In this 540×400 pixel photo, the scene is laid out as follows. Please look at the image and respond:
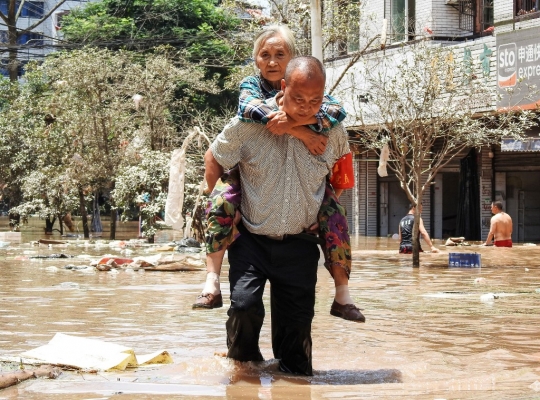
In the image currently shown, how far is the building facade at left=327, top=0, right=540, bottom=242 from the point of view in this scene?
83.7 feet

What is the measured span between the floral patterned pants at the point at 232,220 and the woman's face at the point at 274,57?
0.58m

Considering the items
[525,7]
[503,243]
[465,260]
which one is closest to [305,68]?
[465,260]

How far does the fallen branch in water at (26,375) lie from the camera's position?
5.06 m

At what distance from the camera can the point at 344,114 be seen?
5562 mm

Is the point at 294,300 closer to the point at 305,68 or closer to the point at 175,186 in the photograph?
the point at 305,68

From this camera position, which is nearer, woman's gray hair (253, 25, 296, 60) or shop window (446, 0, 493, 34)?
woman's gray hair (253, 25, 296, 60)

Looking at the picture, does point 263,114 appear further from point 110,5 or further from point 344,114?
point 110,5

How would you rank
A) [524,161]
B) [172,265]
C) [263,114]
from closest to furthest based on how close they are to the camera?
1. [263,114]
2. [172,265]
3. [524,161]

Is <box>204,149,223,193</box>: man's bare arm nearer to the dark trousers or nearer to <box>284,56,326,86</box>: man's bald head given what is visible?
the dark trousers

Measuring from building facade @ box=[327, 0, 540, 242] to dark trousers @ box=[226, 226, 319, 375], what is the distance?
17.6 meters

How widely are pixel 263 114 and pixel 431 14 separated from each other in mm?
24839

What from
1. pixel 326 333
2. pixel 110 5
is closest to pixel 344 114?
pixel 326 333

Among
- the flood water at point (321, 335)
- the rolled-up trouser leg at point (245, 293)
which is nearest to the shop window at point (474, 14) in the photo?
the flood water at point (321, 335)

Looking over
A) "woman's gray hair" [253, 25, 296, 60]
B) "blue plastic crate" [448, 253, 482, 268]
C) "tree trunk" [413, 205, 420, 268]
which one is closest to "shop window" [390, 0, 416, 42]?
"blue plastic crate" [448, 253, 482, 268]
